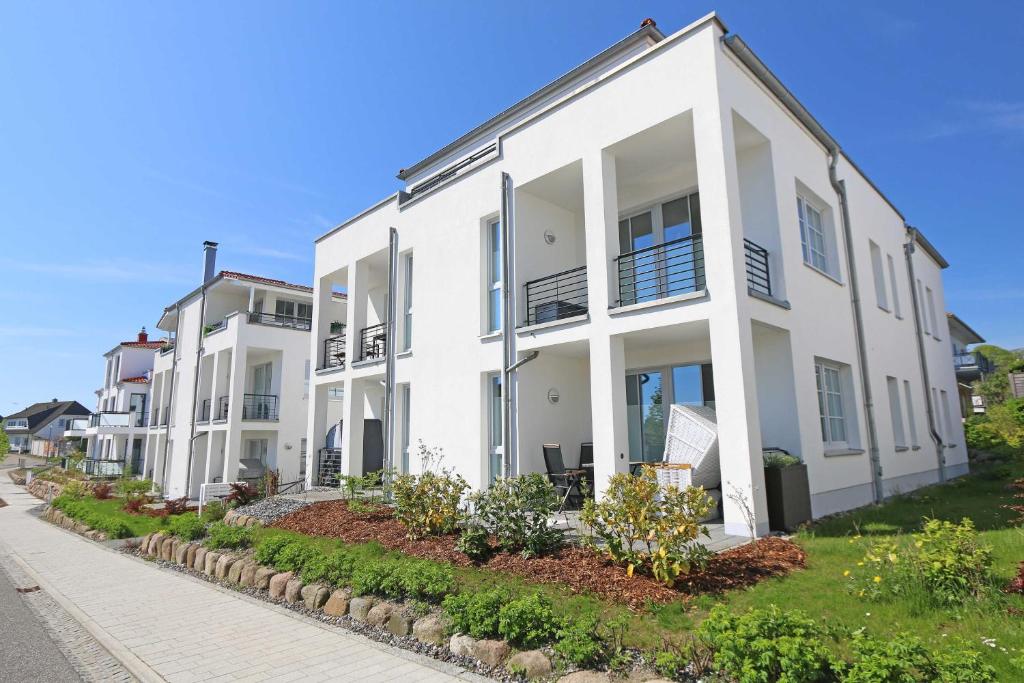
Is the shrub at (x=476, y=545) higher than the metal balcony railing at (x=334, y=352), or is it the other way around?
the metal balcony railing at (x=334, y=352)

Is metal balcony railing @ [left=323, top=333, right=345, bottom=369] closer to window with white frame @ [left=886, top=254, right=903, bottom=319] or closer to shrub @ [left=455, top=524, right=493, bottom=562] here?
shrub @ [left=455, top=524, right=493, bottom=562]

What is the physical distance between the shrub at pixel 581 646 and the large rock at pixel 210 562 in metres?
7.33

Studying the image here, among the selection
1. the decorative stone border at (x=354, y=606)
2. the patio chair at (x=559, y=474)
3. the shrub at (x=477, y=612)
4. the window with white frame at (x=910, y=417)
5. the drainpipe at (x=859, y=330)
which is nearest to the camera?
the decorative stone border at (x=354, y=606)

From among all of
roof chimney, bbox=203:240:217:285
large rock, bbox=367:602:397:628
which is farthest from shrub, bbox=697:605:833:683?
roof chimney, bbox=203:240:217:285

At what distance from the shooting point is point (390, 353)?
48.7ft

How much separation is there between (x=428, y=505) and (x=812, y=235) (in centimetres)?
985

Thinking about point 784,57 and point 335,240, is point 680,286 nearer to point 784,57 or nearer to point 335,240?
point 784,57

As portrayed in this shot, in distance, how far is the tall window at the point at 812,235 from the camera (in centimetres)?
1148

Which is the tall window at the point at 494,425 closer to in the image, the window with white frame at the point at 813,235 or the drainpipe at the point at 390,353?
the drainpipe at the point at 390,353

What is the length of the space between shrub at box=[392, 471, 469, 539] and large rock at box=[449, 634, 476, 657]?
3.52m

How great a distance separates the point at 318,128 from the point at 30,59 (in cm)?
413

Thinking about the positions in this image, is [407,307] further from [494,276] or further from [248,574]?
[248,574]

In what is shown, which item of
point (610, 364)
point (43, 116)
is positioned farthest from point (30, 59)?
point (610, 364)

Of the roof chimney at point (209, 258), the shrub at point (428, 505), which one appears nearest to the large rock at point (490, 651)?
the shrub at point (428, 505)
